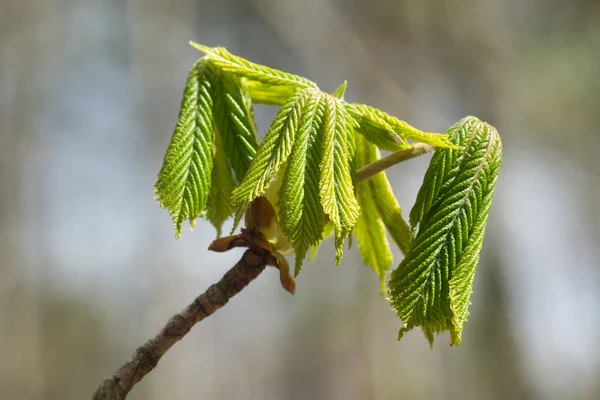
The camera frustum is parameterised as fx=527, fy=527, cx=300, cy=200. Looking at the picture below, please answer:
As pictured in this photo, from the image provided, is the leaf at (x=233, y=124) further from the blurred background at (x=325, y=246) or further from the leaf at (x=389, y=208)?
the blurred background at (x=325, y=246)

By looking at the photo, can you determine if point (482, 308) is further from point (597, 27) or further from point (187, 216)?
point (187, 216)

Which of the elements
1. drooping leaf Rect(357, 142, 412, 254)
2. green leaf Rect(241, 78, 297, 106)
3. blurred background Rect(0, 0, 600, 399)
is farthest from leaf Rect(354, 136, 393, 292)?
blurred background Rect(0, 0, 600, 399)

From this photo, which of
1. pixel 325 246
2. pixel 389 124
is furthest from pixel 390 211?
pixel 325 246

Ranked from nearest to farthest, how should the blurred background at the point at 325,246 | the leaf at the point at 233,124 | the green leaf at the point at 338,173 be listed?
the green leaf at the point at 338,173
the leaf at the point at 233,124
the blurred background at the point at 325,246

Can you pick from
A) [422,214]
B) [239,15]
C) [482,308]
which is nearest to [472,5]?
[239,15]

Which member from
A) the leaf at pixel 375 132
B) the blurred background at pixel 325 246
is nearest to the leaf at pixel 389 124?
the leaf at pixel 375 132

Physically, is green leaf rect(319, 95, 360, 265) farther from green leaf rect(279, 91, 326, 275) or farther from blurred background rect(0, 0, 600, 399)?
blurred background rect(0, 0, 600, 399)
